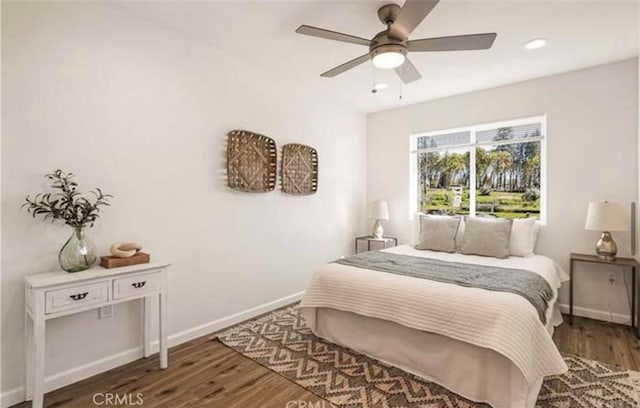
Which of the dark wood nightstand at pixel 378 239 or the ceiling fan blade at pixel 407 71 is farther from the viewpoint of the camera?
the dark wood nightstand at pixel 378 239

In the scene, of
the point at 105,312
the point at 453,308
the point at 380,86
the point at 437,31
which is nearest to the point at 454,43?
the point at 437,31

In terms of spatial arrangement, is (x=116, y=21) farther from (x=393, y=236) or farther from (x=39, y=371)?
(x=393, y=236)

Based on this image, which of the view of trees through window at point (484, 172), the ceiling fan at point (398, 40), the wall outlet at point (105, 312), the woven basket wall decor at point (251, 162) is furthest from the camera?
the view of trees through window at point (484, 172)

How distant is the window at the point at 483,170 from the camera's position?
3.77 m

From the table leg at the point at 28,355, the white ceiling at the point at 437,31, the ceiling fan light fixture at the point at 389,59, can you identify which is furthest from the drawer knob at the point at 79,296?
the ceiling fan light fixture at the point at 389,59

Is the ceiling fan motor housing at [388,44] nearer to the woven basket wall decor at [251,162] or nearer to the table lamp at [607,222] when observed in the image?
the woven basket wall decor at [251,162]

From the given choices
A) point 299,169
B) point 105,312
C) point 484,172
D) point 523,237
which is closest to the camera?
point 105,312

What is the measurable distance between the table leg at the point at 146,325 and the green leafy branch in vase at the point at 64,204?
77 centimetres

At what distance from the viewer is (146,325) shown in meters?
2.55

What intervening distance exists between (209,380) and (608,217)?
3.64 m

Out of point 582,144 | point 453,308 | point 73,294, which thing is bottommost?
point 453,308

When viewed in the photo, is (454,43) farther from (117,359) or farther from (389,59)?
(117,359)

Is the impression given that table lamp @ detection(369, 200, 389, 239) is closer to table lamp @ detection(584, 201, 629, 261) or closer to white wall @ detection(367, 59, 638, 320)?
white wall @ detection(367, 59, 638, 320)

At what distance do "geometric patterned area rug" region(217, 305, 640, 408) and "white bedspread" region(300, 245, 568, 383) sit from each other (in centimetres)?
34
